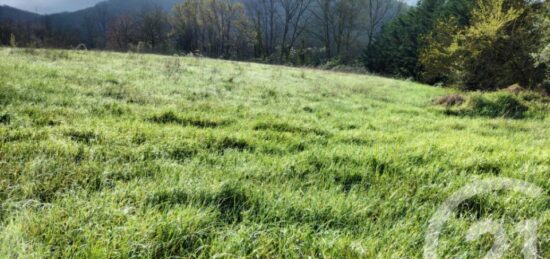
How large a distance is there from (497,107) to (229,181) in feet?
34.1

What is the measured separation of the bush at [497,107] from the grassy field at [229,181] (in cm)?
346

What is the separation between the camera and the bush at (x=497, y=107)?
940 centimetres

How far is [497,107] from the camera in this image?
9945mm

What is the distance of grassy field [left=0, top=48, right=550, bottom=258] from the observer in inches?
81.5

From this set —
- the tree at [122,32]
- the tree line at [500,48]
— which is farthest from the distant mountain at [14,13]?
the tree line at [500,48]

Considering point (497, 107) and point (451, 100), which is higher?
point (451, 100)

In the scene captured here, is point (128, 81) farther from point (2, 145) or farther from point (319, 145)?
point (319, 145)

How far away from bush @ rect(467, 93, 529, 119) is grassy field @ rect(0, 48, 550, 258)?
346cm

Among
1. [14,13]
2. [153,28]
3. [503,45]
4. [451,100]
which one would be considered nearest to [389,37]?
[503,45]

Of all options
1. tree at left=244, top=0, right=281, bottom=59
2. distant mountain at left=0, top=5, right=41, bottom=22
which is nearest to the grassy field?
tree at left=244, top=0, right=281, bottom=59

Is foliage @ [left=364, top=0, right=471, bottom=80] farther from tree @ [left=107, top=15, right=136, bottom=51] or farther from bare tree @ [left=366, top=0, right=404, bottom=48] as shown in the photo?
tree @ [left=107, top=15, right=136, bottom=51]

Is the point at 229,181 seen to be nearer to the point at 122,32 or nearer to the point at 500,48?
the point at 500,48

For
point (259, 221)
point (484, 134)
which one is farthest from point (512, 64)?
point (259, 221)

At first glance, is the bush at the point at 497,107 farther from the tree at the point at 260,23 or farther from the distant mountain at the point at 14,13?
the distant mountain at the point at 14,13
